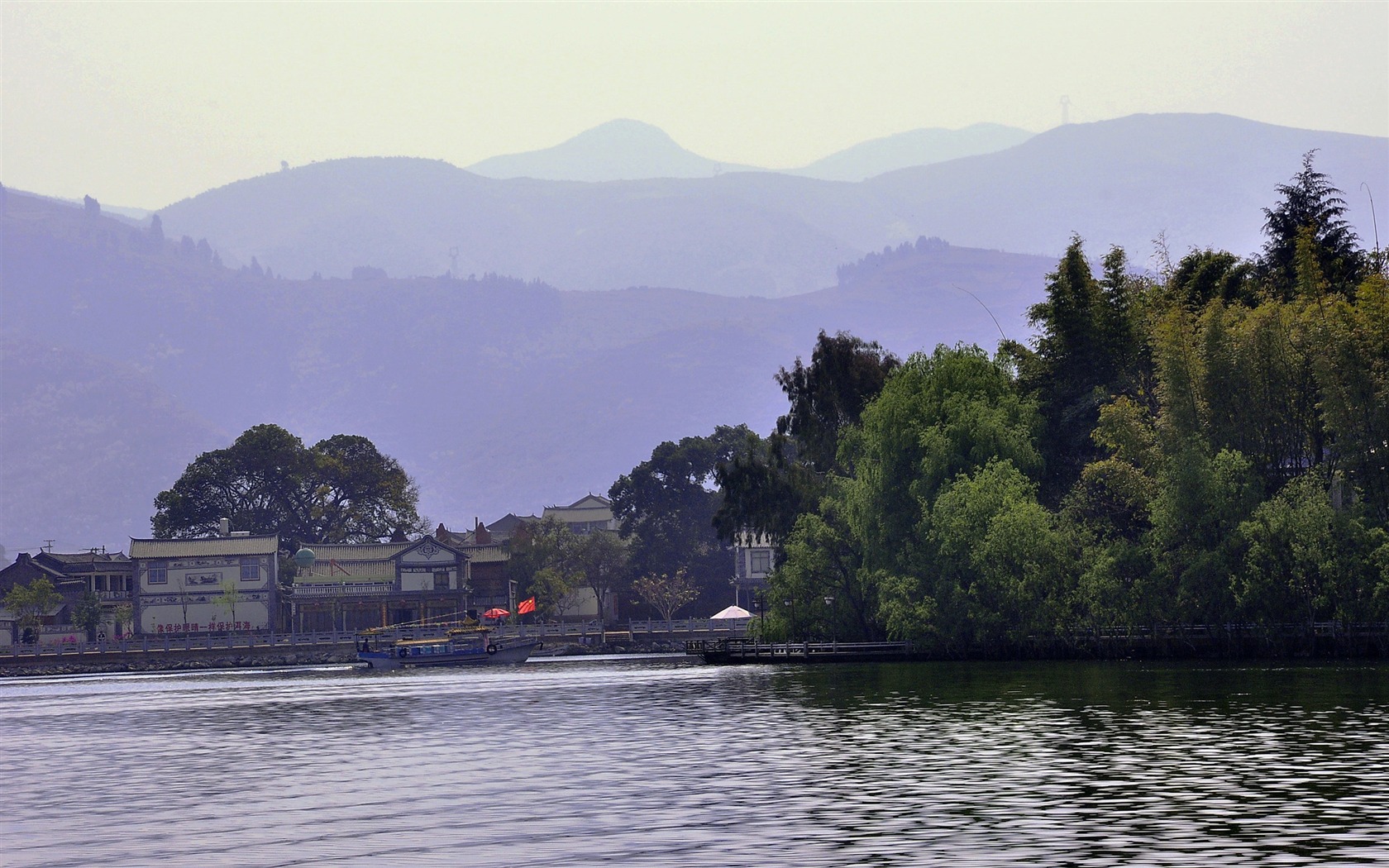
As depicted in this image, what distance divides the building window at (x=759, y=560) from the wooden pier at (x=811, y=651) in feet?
168

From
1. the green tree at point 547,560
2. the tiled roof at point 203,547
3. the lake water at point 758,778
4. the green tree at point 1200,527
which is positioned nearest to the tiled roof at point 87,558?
the tiled roof at point 203,547

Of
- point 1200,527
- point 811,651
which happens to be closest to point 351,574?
point 811,651

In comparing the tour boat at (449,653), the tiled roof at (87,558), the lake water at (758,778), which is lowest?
the lake water at (758,778)

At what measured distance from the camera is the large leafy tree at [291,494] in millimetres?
177750

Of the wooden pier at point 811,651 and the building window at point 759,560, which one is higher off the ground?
the building window at point 759,560

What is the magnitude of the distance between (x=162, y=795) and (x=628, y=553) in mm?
124421

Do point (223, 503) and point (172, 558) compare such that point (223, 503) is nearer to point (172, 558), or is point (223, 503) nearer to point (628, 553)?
point (172, 558)

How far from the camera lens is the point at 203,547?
15238 cm

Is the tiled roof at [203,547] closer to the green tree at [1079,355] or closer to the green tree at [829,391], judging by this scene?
the green tree at [829,391]

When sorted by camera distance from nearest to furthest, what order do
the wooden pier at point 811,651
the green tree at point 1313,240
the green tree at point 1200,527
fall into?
the green tree at point 1200,527, the wooden pier at point 811,651, the green tree at point 1313,240

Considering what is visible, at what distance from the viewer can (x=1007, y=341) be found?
283 ft

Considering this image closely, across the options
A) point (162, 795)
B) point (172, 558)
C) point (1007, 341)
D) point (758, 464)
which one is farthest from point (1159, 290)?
point (172, 558)

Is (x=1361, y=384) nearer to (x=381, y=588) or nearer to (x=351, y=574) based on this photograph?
(x=381, y=588)

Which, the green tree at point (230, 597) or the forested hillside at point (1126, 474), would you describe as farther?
the green tree at point (230, 597)
